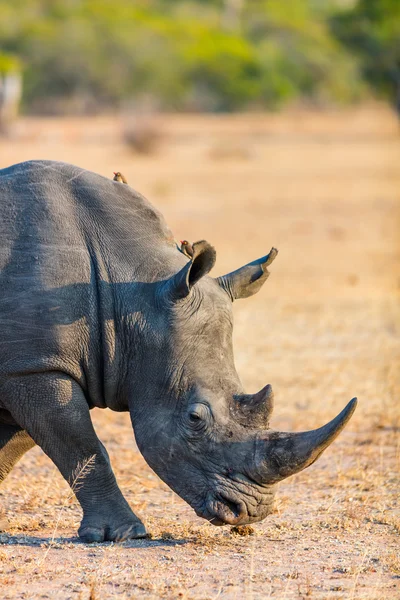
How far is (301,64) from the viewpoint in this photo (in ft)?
207

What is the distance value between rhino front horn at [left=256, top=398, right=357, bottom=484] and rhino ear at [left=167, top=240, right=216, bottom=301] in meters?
0.80

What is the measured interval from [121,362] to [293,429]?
3.24m

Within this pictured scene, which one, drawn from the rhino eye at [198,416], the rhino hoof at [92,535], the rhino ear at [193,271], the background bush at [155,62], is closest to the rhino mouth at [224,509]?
the rhino eye at [198,416]

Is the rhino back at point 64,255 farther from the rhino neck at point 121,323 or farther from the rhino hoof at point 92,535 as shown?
the rhino hoof at point 92,535

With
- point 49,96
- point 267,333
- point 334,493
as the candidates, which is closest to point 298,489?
point 334,493

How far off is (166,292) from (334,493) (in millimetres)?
2165

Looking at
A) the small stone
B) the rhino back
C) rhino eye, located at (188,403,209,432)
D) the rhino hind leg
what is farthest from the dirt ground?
the rhino back

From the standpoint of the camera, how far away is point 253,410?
18.4 ft

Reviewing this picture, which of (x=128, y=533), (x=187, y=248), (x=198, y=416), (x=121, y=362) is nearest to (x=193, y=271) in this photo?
(x=187, y=248)

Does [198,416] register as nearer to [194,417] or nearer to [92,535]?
[194,417]

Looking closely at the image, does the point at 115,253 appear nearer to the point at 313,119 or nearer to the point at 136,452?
the point at 136,452

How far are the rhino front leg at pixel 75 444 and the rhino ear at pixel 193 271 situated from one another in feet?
2.23

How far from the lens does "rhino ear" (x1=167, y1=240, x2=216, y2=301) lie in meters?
5.48

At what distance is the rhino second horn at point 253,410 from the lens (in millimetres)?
5594
